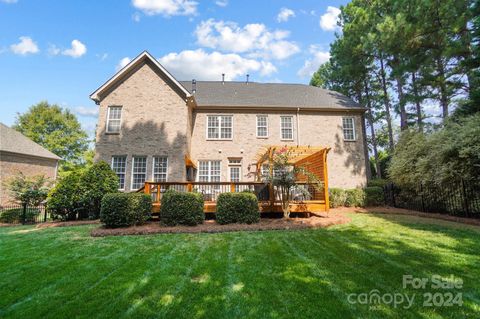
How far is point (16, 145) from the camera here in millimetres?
18703

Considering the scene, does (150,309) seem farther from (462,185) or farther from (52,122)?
(52,122)

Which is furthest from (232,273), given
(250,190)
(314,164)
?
(314,164)

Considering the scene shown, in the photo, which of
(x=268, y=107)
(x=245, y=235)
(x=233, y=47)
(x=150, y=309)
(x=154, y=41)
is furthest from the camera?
(x=233, y=47)

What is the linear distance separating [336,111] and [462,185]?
902cm

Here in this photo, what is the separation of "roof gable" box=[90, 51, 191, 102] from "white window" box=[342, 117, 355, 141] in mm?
A: 11219

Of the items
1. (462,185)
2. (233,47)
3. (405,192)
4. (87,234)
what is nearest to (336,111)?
(405,192)

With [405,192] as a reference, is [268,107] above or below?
above

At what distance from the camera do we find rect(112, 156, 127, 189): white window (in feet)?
43.9

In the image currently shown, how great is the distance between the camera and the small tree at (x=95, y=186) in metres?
10.7

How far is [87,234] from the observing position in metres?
7.63

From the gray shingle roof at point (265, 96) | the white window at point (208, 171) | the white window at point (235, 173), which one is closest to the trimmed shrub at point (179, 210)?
the white window at point (208, 171)

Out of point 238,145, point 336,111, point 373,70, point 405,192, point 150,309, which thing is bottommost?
point 150,309

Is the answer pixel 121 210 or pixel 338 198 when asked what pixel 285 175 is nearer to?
pixel 121 210

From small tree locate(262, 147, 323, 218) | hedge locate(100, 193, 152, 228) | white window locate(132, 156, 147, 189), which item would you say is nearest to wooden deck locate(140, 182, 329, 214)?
small tree locate(262, 147, 323, 218)
